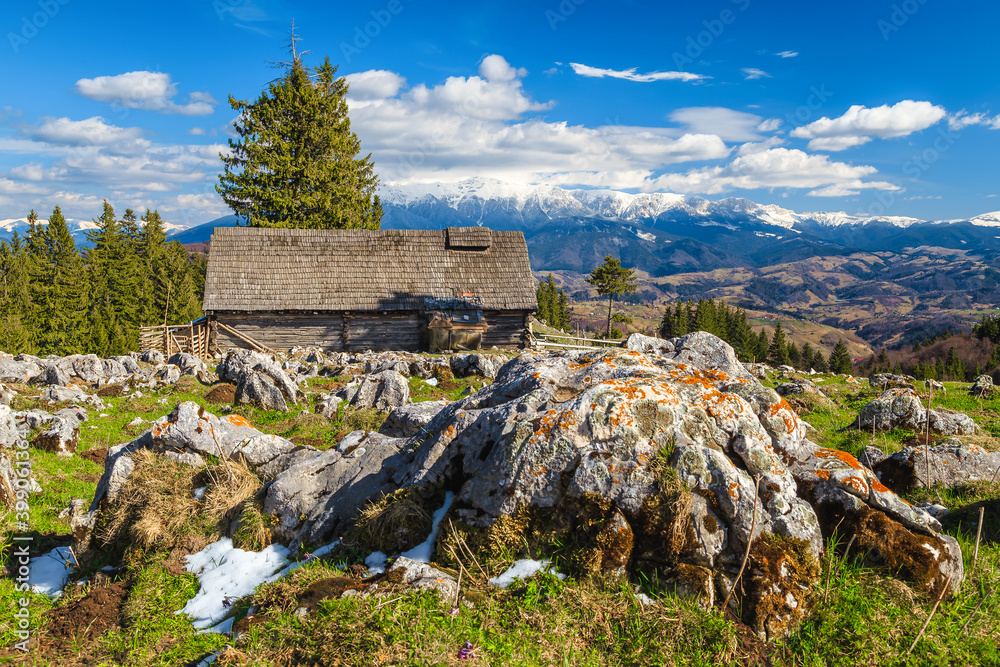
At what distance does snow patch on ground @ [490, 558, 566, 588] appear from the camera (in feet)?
14.1

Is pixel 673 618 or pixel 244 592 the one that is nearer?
pixel 673 618

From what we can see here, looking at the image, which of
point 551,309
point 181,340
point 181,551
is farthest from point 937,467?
point 551,309

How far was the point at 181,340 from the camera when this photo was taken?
2866cm

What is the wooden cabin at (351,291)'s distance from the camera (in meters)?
27.8

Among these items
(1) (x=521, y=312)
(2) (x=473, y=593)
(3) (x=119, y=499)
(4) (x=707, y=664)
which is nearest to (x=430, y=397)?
(3) (x=119, y=499)

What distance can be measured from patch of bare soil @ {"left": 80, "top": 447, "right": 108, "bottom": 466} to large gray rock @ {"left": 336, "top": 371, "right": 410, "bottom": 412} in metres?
5.48

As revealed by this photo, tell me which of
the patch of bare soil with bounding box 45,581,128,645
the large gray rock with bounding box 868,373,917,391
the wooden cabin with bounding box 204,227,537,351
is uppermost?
the wooden cabin with bounding box 204,227,537,351

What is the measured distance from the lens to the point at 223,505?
246 inches

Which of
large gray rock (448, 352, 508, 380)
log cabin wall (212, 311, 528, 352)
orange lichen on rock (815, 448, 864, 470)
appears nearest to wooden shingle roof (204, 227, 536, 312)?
log cabin wall (212, 311, 528, 352)

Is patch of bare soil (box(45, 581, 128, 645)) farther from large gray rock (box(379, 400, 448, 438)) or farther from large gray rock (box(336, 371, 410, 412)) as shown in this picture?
large gray rock (box(336, 371, 410, 412))

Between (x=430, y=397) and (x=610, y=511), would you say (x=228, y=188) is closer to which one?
(x=430, y=397)

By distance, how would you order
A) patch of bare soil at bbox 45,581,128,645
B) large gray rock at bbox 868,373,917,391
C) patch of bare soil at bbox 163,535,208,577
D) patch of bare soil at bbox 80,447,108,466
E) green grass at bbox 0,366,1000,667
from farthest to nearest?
large gray rock at bbox 868,373,917,391 → patch of bare soil at bbox 80,447,108,466 → patch of bare soil at bbox 163,535,208,577 → patch of bare soil at bbox 45,581,128,645 → green grass at bbox 0,366,1000,667

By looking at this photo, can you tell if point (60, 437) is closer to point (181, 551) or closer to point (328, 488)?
point (181, 551)

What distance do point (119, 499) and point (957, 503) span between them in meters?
11.2
